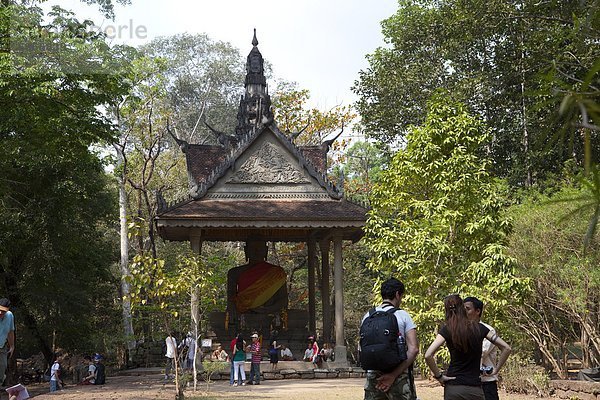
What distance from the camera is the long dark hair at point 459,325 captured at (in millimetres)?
5691

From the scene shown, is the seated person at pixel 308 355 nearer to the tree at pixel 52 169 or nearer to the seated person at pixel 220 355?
the seated person at pixel 220 355

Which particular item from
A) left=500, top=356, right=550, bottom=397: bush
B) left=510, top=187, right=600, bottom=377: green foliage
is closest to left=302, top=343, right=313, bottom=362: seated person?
left=510, top=187, right=600, bottom=377: green foliage

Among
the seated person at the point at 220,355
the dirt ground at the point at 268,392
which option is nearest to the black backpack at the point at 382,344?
the dirt ground at the point at 268,392

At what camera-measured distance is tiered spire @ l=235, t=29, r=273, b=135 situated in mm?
28906

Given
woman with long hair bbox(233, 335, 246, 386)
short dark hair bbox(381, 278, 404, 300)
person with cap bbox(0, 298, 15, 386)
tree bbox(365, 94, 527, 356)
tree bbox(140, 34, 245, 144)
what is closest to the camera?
short dark hair bbox(381, 278, 404, 300)

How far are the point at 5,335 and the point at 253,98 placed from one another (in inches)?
844

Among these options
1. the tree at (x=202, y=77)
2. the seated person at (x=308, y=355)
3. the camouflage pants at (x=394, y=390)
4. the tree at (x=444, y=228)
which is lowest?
the seated person at (x=308, y=355)

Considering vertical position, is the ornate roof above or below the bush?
above

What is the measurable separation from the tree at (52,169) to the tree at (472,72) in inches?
440

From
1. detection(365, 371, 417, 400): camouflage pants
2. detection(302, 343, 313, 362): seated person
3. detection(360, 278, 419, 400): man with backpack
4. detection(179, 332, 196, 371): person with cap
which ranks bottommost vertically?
detection(302, 343, 313, 362): seated person

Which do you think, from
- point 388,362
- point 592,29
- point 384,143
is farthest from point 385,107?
point 592,29

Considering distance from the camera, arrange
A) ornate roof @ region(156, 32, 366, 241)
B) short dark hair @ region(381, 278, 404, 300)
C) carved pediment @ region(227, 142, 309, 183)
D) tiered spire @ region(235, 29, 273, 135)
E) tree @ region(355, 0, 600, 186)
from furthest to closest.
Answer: tiered spire @ region(235, 29, 273, 135) → tree @ region(355, 0, 600, 186) → carved pediment @ region(227, 142, 309, 183) → ornate roof @ region(156, 32, 366, 241) → short dark hair @ region(381, 278, 404, 300)

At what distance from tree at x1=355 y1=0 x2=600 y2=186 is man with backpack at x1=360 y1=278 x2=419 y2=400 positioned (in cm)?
1774

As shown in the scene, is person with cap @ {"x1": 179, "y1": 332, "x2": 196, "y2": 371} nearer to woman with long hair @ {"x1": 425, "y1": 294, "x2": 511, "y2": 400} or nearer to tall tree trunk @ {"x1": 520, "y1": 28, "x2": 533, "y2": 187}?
tall tree trunk @ {"x1": 520, "y1": 28, "x2": 533, "y2": 187}
